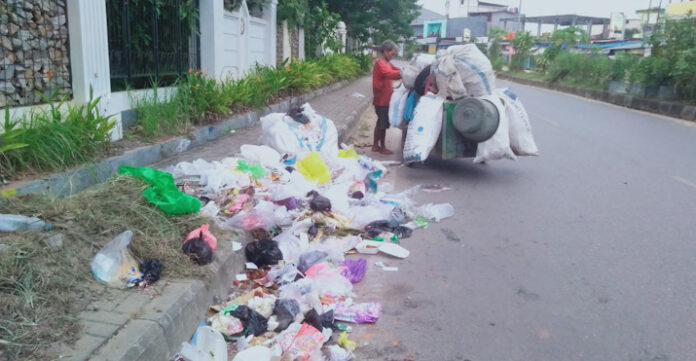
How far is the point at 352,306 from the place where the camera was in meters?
3.32

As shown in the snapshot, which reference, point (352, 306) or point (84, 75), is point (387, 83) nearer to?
point (84, 75)

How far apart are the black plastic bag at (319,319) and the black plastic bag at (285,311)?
8 centimetres

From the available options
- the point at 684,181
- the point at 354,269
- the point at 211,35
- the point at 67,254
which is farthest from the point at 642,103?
the point at 67,254

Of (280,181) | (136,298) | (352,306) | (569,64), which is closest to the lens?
(136,298)

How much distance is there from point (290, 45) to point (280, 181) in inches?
403

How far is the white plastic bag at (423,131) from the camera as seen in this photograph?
643cm

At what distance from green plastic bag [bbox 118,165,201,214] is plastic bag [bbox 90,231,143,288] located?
1.67 ft

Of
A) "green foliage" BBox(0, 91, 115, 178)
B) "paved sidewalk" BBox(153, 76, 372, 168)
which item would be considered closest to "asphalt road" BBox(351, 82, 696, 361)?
"paved sidewalk" BBox(153, 76, 372, 168)

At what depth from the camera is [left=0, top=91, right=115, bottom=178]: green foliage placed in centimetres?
408

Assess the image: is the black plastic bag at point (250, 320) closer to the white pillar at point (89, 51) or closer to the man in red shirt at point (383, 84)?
the white pillar at point (89, 51)

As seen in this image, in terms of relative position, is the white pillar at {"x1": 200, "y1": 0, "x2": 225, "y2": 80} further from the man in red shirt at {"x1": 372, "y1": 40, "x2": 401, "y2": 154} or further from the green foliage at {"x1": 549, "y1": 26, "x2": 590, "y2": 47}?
the green foliage at {"x1": 549, "y1": 26, "x2": 590, "y2": 47}

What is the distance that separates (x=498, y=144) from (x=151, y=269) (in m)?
4.47

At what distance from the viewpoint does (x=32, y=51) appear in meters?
4.96

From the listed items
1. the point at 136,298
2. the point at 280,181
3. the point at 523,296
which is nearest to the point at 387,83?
the point at 280,181
